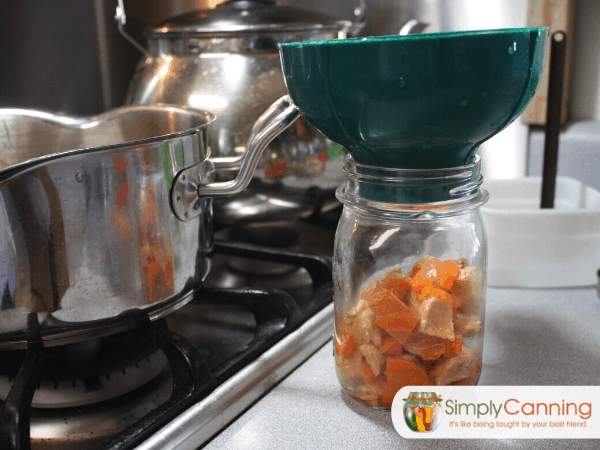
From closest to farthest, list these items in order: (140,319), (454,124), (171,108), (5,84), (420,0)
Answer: (454,124), (140,319), (171,108), (5,84), (420,0)

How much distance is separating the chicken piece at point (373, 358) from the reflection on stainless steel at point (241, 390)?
0.08 metres

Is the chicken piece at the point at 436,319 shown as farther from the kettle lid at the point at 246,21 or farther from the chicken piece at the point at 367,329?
the kettle lid at the point at 246,21

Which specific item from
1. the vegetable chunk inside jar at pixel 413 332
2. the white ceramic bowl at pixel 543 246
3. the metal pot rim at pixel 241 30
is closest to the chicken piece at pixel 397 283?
the vegetable chunk inside jar at pixel 413 332

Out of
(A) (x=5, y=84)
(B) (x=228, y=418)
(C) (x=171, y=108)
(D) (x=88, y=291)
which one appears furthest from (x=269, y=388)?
(A) (x=5, y=84)

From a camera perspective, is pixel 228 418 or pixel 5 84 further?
pixel 5 84

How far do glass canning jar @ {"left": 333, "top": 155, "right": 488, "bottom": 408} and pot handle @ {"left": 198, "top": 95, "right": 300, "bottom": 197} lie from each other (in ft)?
0.21

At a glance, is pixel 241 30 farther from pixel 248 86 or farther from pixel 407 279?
pixel 407 279

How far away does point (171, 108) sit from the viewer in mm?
541

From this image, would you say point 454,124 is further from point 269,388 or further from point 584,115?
point 584,115

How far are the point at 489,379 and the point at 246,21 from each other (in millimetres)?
432

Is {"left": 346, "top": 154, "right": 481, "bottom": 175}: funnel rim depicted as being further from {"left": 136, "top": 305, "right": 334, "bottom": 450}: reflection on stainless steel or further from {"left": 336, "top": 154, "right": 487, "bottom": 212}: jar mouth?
{"left": 136, "top": 305, "right": 334, "bottom": 450}: reflection on stainless steel

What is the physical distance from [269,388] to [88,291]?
148mm

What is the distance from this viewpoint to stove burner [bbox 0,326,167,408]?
420 millimetres

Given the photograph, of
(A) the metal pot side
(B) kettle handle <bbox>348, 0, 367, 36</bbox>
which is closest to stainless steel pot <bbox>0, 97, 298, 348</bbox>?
(A) the metal pot side
